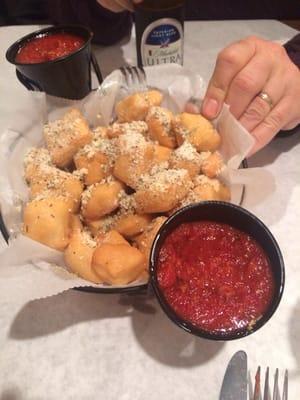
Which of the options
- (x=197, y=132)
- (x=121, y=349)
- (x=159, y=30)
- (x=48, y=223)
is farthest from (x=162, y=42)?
(x=121, y=349)

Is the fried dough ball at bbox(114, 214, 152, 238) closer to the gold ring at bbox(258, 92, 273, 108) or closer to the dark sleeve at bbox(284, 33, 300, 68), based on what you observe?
the gold ring at bbox(258, 92, 273, 108)

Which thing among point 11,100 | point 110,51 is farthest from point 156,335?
point 110,51

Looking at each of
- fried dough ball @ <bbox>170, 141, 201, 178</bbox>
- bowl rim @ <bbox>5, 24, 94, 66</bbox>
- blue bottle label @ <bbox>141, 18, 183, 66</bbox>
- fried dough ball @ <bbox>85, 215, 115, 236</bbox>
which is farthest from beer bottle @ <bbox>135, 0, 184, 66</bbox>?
fried dough ball @ <bbox>85, 215, 115, 236</bbox>

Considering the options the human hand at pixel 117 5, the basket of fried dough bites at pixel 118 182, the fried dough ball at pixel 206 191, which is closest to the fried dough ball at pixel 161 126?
the basket of fried dough bites at pixel 118 182

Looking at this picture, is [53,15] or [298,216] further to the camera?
[53,15]

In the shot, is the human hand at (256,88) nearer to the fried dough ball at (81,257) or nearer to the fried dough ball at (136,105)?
the fried dough ball at (136,105)

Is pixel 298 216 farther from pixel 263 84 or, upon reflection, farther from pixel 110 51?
pixel 110 51

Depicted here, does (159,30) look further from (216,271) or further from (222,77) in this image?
(216,271)
